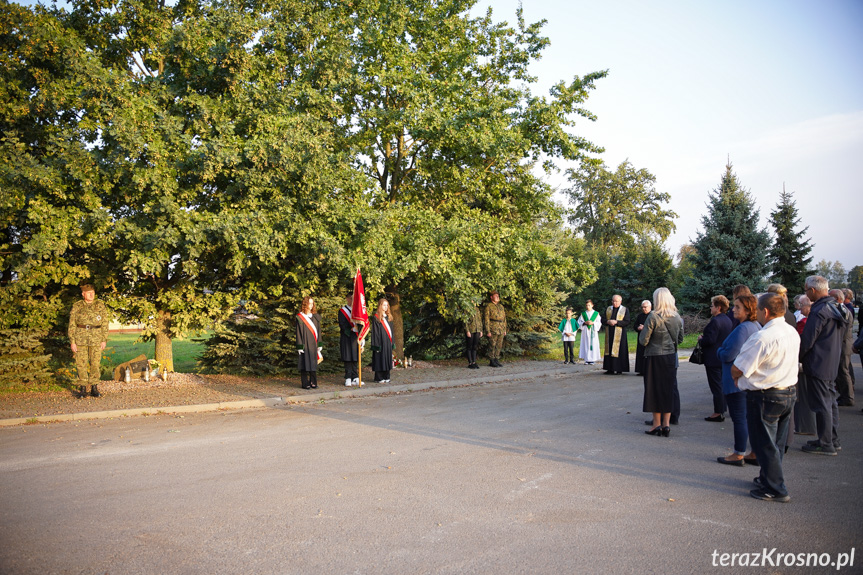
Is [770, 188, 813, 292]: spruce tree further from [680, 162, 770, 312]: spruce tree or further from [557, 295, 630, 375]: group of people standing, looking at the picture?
[557, 295, 630, 375]: group of people standing

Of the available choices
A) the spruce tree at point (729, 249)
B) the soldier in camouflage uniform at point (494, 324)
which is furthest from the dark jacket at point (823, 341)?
the spruce tree at point (729, 249)

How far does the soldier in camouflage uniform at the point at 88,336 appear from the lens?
1145 centimetres

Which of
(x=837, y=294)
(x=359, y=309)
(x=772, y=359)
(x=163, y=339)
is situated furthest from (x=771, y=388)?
(x=163, y=339)

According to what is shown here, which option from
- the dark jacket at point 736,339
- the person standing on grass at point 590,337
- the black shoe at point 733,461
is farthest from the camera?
the person standing on grass at point 590,337

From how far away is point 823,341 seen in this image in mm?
7176

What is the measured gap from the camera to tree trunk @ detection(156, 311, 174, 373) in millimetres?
13617

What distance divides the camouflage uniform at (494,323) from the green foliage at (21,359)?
11.4m

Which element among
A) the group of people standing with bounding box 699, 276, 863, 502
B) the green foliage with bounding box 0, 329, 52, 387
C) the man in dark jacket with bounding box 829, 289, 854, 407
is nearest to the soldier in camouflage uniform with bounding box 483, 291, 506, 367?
the group of people standing with bounding box 699, 276, 863, 502

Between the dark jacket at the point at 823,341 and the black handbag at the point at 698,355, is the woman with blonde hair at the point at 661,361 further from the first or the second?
the dark jacket at the point at 823,341

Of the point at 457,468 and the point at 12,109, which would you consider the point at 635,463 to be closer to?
the point at 457,468

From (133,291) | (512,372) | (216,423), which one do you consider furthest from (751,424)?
(133,291)

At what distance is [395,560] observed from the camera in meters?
3.98

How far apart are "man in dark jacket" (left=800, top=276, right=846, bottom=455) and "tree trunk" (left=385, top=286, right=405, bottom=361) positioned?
1190cm

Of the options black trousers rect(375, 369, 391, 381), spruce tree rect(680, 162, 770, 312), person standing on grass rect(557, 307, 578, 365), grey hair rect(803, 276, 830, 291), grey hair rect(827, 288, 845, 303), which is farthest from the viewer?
spruce tree rect(680, 162, 770, 312)
